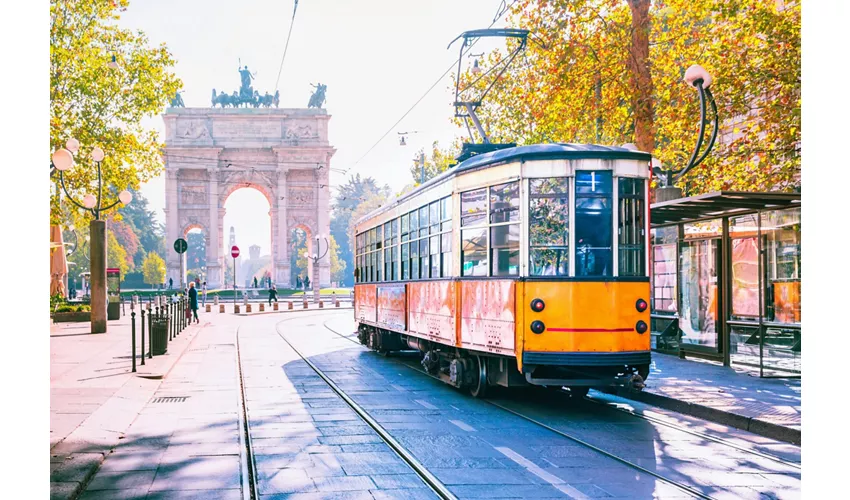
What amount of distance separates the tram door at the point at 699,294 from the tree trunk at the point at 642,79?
4595 millimetres

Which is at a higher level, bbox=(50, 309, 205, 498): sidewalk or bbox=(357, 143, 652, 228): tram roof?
bbox=(357, 143, 652, 228): tram roof

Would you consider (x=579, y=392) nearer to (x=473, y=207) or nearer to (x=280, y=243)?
(x=473, y=207)

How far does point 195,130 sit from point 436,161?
23.1 meters

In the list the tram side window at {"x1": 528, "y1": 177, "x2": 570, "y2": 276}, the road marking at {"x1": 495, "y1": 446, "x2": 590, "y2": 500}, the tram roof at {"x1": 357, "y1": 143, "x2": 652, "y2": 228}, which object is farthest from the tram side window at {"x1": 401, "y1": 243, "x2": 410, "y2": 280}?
the road marking at {"x1": 495, "y1": 446, "x2": 590, "y2": 500}

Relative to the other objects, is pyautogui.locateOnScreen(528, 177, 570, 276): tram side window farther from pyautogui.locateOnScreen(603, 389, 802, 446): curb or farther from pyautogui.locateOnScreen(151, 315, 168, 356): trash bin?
pyautogui.locateOnScreen(151, 315, 168, 356): trash bin

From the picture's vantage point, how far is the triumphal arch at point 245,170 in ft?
251

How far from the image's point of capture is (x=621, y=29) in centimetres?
2295

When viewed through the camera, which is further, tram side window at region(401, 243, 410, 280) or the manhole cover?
tram side window at region(401, 243, 410, 280)

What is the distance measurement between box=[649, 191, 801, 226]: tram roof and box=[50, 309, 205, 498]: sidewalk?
26.7ft

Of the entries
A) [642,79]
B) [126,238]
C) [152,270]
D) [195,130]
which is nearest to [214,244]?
[195,130]

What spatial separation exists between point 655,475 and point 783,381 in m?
7.20

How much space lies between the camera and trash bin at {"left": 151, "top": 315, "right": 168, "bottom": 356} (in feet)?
61.7
